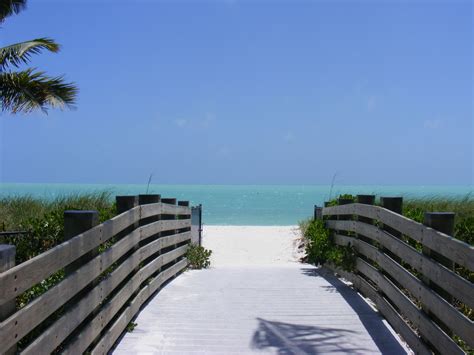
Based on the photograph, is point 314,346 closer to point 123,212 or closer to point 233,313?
point 233,313

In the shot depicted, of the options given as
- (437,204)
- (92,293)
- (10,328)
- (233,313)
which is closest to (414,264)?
(233,313)

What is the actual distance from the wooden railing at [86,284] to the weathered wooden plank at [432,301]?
2767 millimetres

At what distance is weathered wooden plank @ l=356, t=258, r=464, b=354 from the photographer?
13.8ft

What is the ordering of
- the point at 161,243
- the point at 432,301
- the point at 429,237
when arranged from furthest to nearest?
the point at 161,243 → the point at 429,237 → the point at 432,301

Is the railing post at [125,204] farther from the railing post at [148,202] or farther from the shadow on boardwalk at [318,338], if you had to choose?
the shadow on boardwalk at [318,338]

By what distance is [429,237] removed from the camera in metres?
4.74

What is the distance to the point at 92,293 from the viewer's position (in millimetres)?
4570

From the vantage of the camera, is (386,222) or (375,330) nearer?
(375,330)

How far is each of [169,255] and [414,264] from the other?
4.60 m

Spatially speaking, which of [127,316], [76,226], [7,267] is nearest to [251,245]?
[127,316]

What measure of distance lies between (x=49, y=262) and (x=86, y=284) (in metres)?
0.91

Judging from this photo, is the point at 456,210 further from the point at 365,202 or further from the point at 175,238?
the point at 175,238

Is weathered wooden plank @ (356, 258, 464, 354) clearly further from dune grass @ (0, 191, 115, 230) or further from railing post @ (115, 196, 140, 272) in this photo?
dune grass @ (0, 191, 115, 230)

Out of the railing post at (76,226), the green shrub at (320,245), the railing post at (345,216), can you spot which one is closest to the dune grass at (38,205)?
the green shrub at (320,245)
